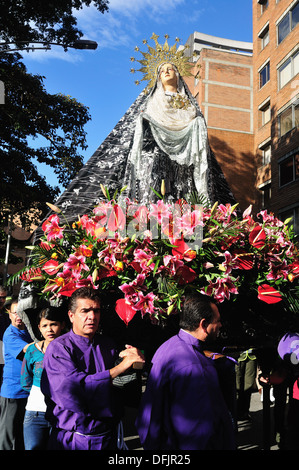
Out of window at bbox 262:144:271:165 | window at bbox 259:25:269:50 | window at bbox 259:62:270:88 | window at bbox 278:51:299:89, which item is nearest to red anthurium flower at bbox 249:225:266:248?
window at bbox 278:51:299:89

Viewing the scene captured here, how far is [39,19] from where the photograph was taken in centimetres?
1291

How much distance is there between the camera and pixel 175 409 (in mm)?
2082

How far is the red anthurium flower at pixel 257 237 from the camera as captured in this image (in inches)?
103

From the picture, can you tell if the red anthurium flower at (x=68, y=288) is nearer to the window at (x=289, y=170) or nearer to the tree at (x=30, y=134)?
the tree at (x=30, y=134)

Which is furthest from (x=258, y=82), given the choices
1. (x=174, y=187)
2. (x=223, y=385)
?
(x=223, y=385)

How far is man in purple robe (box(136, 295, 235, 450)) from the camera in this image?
2.01 m

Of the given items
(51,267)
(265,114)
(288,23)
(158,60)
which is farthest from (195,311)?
(265,114)

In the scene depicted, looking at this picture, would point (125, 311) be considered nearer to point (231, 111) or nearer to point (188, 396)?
point (188, 396)

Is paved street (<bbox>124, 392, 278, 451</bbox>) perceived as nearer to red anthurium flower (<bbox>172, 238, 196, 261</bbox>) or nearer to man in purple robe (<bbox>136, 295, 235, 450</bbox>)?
man in purple robe (<bbox>136, 295, 235, 450</bbox>)

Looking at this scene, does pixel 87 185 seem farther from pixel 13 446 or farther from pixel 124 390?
pixel 13 446

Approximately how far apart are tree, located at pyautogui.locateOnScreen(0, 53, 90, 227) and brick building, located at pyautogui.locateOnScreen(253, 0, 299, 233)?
10.8m

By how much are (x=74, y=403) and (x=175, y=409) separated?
0.52m

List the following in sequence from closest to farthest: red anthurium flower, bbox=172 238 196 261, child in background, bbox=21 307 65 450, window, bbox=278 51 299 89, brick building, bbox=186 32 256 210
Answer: red anthurium flower, bbox=172 238 196 261 < child in background, bbox=21 307 65 450 < window, bbox=278 51 299 89 < brick building, bbox=186 32 256 210

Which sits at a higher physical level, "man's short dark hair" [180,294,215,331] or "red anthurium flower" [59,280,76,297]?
"red anthurium flower" [59,280,76,297]
